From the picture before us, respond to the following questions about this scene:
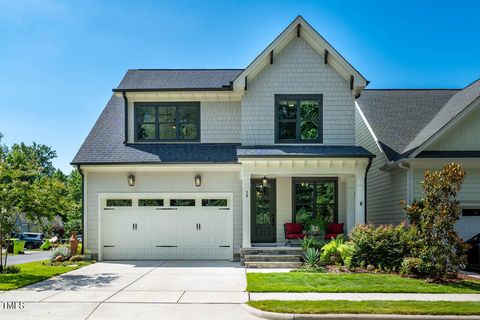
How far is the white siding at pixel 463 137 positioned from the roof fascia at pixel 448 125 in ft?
1.24

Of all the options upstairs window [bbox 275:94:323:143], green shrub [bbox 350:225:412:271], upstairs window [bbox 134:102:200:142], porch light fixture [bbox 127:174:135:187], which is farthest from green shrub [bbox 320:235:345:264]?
porch light fixture [bbox 127:174:135:187]

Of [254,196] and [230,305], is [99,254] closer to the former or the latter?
[254,196]

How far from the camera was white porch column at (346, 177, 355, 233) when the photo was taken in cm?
1658

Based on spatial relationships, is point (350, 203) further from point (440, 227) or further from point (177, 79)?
point (177, 79)

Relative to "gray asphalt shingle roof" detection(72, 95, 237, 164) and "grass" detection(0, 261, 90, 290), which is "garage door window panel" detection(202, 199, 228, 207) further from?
"grass" detection(0, 261, 90, 290)

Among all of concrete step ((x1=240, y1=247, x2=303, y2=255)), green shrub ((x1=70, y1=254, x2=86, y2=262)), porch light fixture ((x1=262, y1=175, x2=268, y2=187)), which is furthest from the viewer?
porch light fixture ((x1=262, y1=175, x2=268, y2=187))

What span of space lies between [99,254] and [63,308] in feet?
27.3

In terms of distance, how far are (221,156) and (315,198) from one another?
3.97m

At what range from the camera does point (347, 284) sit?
1100 cm

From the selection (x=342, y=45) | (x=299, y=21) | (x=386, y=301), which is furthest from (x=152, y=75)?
(x=386, y=301)

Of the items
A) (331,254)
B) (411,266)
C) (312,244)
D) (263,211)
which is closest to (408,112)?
(263,211)

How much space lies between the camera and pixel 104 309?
28.5 feet

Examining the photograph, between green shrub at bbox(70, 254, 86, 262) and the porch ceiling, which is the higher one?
the porch ceiling

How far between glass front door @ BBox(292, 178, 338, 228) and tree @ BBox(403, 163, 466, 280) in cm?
547
